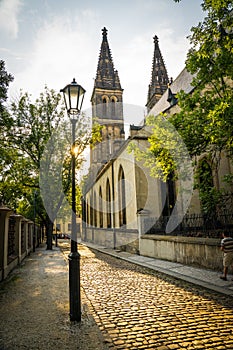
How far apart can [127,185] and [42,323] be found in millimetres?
15048

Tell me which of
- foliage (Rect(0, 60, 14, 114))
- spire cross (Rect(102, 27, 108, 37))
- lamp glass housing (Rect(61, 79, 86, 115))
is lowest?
lamp glass housing (Rect(61, 79, 86, 115))

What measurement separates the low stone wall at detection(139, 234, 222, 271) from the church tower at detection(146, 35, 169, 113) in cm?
3090

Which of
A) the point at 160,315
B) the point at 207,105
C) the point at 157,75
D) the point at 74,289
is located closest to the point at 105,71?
the point at 157,75

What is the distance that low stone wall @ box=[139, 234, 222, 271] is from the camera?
853 cm

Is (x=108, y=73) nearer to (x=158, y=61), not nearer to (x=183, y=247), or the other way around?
(x=158, y=61)

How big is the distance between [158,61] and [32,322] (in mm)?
47526

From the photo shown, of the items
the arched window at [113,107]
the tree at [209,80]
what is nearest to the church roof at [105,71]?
the arched window at [113,107]

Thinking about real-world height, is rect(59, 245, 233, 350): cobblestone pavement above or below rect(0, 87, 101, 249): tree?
below

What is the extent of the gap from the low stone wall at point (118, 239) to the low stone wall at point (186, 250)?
201 cm

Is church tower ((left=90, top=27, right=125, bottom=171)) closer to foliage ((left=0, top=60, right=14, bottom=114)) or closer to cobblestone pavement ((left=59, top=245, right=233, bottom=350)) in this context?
foliage ((left=0, top=60, right=14, bottom=114))

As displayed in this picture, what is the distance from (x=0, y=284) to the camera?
24.8 ft

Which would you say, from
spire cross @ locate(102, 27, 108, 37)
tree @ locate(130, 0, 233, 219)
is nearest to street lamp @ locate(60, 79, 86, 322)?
tree @ locate(130, 0, 233, 219)

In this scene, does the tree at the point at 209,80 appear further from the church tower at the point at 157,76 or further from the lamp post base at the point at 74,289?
the church tower at the point at 157,76

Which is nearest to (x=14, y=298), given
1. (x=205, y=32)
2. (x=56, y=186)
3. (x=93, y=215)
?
(x=205, y=32)
